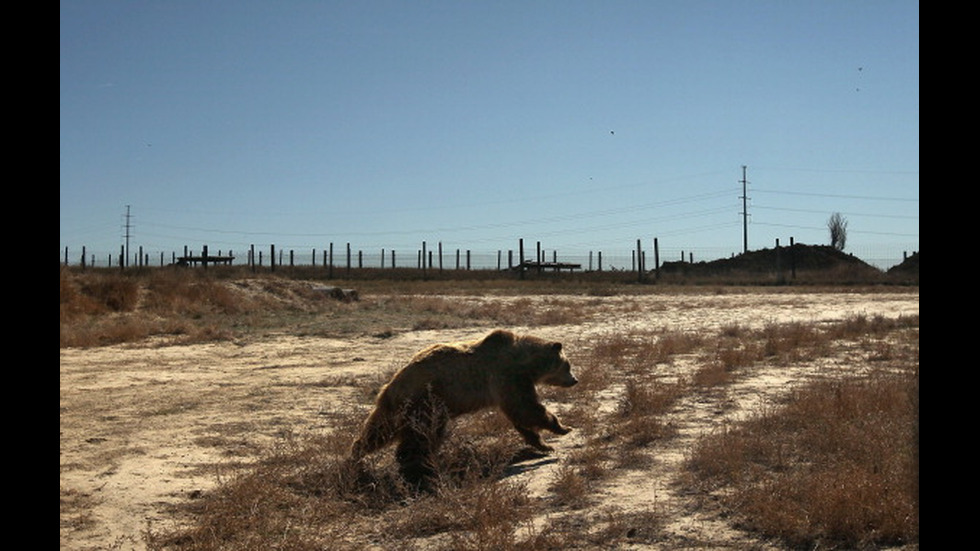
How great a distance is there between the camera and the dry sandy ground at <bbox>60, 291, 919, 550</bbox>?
538cm

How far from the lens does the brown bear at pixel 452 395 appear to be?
264 inches

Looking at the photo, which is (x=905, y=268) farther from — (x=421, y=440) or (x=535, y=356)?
(x=421, y=440)

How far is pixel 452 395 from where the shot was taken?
7191 mm

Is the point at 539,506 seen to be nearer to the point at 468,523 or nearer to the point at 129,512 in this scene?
the point at 468,523

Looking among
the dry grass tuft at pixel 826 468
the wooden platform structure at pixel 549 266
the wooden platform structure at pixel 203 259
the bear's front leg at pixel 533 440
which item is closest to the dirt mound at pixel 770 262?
the wooden platform structure at pixel 549 266

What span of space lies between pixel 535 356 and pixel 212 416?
364 cm

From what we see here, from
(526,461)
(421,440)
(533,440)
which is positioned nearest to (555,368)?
(533,440)

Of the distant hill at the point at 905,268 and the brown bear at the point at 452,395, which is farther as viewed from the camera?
the distant hill at the point at 905,268

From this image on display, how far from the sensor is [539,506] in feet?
17.8

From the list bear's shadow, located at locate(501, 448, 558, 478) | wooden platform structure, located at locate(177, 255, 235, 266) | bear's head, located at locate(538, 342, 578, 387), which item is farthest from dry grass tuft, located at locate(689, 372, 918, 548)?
wooden platform structure, located at locate(177, 255, 235, 266)

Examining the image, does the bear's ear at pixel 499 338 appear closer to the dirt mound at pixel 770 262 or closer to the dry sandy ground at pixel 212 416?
the dry sandy ground at pixel 212 416
